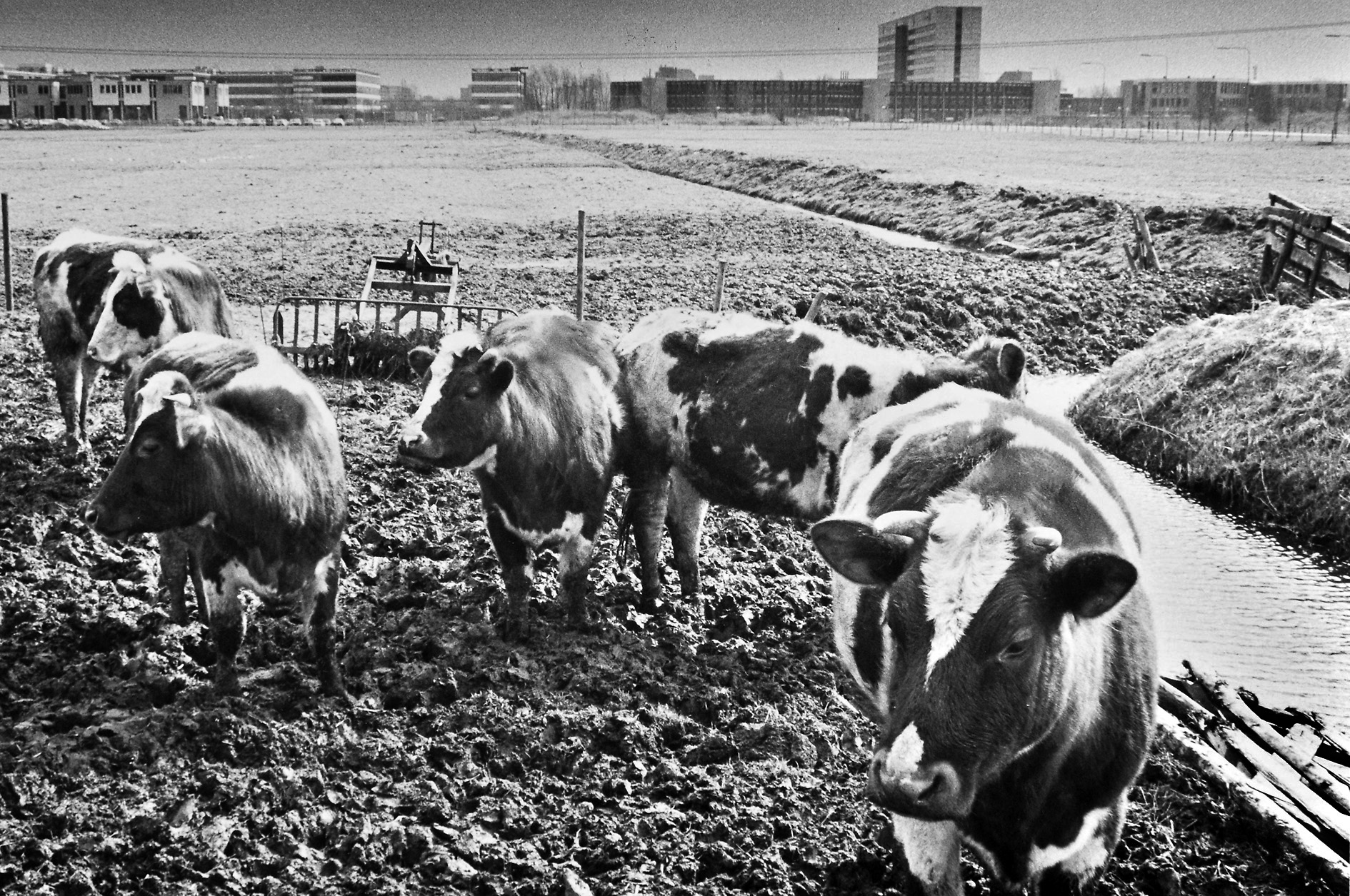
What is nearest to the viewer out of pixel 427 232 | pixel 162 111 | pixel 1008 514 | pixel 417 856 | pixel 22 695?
pixel 1008 514

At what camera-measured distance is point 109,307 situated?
9.28 meters

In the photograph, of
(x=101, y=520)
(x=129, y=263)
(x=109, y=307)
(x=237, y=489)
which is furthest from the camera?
(x=129, y=263)

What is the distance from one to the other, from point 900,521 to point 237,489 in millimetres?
3418

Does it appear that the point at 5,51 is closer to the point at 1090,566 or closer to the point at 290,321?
the point at 290,321

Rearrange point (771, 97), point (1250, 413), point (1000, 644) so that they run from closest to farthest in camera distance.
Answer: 1. point (1000, 644)
2. point (1250, 413)
3. point (771, 97)

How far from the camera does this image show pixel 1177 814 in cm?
534

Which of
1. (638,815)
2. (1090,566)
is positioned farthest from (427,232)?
(1090,566)

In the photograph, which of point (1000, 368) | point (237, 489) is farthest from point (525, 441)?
point (1000, 368)

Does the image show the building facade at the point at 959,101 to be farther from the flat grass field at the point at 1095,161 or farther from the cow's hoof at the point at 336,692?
the cow's hoof at the point at 336,692

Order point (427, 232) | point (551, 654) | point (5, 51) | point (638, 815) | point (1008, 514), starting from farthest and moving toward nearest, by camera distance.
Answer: point (5, 51), point (427, 232), point (551, 654), point (638, 815), point (1008, 514)

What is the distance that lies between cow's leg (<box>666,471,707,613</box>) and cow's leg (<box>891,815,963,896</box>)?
11.2 feet

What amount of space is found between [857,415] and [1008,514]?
325 cm

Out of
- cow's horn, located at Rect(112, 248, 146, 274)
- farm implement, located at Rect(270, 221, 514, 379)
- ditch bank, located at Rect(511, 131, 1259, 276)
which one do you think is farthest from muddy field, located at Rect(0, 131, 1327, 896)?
ditch bank, located at Rect(511, 131, 1259, 276)

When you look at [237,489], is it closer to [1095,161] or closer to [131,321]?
[131,321]
